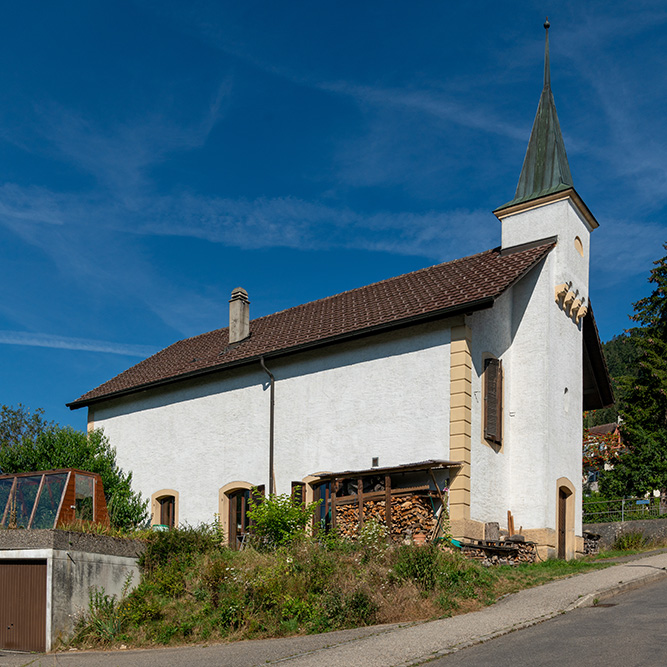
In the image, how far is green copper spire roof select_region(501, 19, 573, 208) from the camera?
72.9 ft

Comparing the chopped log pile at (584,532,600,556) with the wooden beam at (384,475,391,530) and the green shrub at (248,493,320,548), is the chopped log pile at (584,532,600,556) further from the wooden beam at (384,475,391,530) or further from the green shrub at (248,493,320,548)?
the green shrub at (248,493,320,548)

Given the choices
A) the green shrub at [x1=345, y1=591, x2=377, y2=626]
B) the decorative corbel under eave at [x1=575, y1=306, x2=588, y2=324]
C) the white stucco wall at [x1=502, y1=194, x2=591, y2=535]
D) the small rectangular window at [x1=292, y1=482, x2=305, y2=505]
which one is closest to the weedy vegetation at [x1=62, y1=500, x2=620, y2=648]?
the green shrub at [x1=345, y1=591, x2=377, y2=626]

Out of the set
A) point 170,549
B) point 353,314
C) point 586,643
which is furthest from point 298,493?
point 586,643

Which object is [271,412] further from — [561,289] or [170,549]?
[561,289]

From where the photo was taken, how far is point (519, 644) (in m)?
10.2

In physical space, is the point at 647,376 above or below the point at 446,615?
above

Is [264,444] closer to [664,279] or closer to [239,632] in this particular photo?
[239,632]

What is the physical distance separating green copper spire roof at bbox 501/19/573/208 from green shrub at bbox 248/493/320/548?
10.3 m

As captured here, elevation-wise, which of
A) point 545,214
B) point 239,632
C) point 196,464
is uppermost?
point 545,214

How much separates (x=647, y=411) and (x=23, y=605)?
27.4 metres

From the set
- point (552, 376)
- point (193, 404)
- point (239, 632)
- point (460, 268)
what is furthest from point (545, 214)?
point (239, 632)

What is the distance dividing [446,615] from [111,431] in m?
16.9

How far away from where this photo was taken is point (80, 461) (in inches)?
976

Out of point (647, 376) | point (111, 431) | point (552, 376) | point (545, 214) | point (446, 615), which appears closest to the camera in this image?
point (446, 615)
